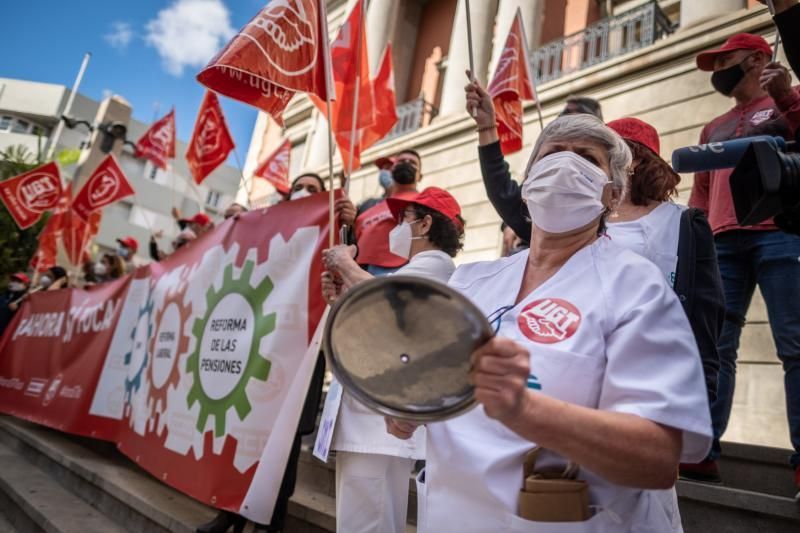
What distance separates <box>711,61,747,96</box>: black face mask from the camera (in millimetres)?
2791

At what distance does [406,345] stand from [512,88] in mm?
4612

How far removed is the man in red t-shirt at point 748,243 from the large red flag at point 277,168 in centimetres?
661

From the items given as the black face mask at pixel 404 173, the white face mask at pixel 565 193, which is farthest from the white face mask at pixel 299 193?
the white face mask at pixel 565 193

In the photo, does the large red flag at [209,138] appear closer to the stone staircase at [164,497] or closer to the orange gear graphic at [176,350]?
the orange gear graphic at [176,350]

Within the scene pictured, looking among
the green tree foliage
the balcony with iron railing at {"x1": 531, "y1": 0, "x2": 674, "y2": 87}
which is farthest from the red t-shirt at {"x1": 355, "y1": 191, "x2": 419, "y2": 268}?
the green tree foliage

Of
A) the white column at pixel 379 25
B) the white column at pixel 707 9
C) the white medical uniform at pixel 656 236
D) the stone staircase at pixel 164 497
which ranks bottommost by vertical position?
the stone staircase at pixel 164 497

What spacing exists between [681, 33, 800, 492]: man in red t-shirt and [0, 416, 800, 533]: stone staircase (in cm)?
28

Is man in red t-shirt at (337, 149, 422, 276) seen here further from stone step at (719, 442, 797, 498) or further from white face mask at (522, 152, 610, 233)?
stone step at (719, 442, 797, 498)

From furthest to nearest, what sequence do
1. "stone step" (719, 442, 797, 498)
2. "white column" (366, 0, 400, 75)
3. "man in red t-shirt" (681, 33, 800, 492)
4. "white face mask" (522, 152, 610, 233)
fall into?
"white column" (366, 0, 400, 75), "stone step" (719, 442, 797, 498), "man in red t-shirt" (681, 33, 800, 492), "white face mask" (522, 152, 610, 233)

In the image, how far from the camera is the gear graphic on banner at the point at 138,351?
156 inches

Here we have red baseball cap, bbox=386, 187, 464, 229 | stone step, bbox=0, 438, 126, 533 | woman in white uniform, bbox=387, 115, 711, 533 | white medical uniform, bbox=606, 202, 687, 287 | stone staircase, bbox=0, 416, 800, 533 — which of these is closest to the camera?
woman in white uniform, bbox=387, 115, 711, 533

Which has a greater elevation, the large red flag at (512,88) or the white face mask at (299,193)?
the large red flag at (512,88)

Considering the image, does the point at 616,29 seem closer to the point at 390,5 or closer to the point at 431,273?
the point at 390,5

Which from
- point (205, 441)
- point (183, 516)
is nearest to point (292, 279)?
point (205, 441)
